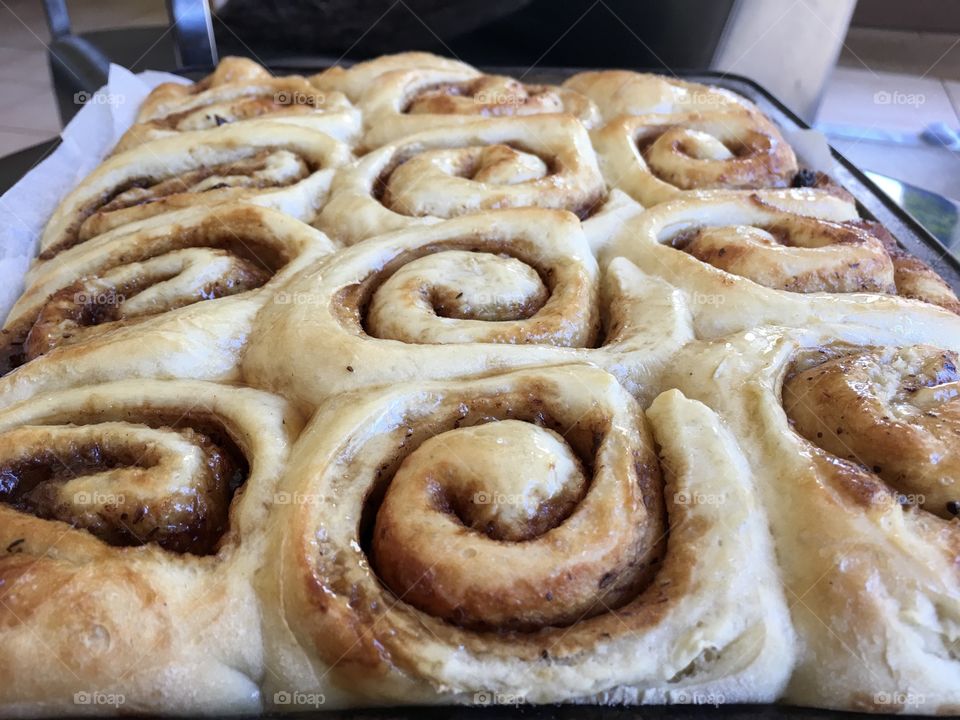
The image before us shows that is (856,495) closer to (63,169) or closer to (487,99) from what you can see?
(487,99)

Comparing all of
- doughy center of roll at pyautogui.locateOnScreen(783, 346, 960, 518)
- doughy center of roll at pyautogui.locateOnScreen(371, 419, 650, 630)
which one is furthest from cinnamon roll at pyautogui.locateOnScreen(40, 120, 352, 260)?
doughy center of roll at pyautogui.locateOnScreen(783, 346, 960, 518)

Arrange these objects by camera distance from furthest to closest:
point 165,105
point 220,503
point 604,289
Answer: point 165,105
point 604,289
point 220,503

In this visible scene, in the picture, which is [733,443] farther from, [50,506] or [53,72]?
[53,72]

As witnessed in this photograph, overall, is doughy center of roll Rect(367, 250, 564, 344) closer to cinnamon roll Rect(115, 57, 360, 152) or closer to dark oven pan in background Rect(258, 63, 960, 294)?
cinnamon roll Rect(115, 57, 360, 152)

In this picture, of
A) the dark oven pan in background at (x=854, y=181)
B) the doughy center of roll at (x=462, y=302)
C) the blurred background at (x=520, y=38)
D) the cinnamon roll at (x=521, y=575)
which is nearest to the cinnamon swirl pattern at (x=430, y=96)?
the dark oven pan in background at (x=854, y=181)

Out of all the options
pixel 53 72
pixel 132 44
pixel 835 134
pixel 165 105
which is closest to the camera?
pixel 165 105

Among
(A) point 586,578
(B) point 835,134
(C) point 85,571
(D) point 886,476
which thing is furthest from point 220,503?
(B) point 835,134
